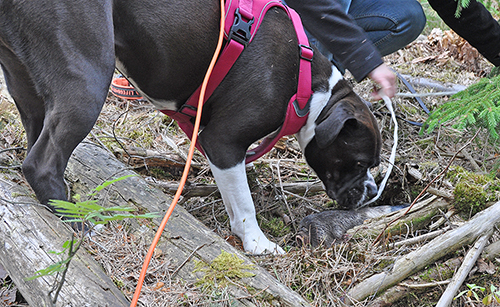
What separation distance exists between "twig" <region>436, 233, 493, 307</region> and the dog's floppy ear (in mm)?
1088

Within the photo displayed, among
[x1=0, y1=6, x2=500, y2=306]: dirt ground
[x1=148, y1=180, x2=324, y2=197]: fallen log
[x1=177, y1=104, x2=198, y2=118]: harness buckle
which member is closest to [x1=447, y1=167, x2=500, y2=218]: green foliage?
[x1=0, y1=6, x2=500, y2=306]: dirt ground

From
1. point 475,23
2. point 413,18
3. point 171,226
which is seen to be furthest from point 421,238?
point 413,18

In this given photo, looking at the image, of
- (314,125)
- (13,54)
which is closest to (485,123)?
(314,125)

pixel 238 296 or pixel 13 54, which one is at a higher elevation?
pixel 13 54

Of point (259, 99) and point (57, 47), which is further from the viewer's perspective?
point (259, 99)

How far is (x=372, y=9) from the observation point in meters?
4.24

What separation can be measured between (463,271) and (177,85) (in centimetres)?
205

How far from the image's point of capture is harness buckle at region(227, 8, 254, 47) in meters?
2.66

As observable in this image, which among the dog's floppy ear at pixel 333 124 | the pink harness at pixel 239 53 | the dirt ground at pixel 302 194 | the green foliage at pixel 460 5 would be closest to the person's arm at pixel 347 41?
the pink harness at pixel 239 53

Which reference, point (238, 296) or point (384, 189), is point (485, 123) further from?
point (238, 296)

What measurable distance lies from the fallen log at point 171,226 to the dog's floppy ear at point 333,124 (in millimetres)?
1026

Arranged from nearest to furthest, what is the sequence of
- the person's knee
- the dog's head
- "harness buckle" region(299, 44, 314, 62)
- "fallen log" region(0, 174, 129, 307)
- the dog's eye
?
"fallen log" region(0, 174, 129, 307) → "harness buckle" region(299, 44, 314, 62) → the dog's head → the dog's eye → the person's knee

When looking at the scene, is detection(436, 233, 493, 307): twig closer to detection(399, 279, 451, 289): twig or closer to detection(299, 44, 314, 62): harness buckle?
detection(399, 279, 451, 289): twig

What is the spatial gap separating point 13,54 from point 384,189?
2.87 metres
